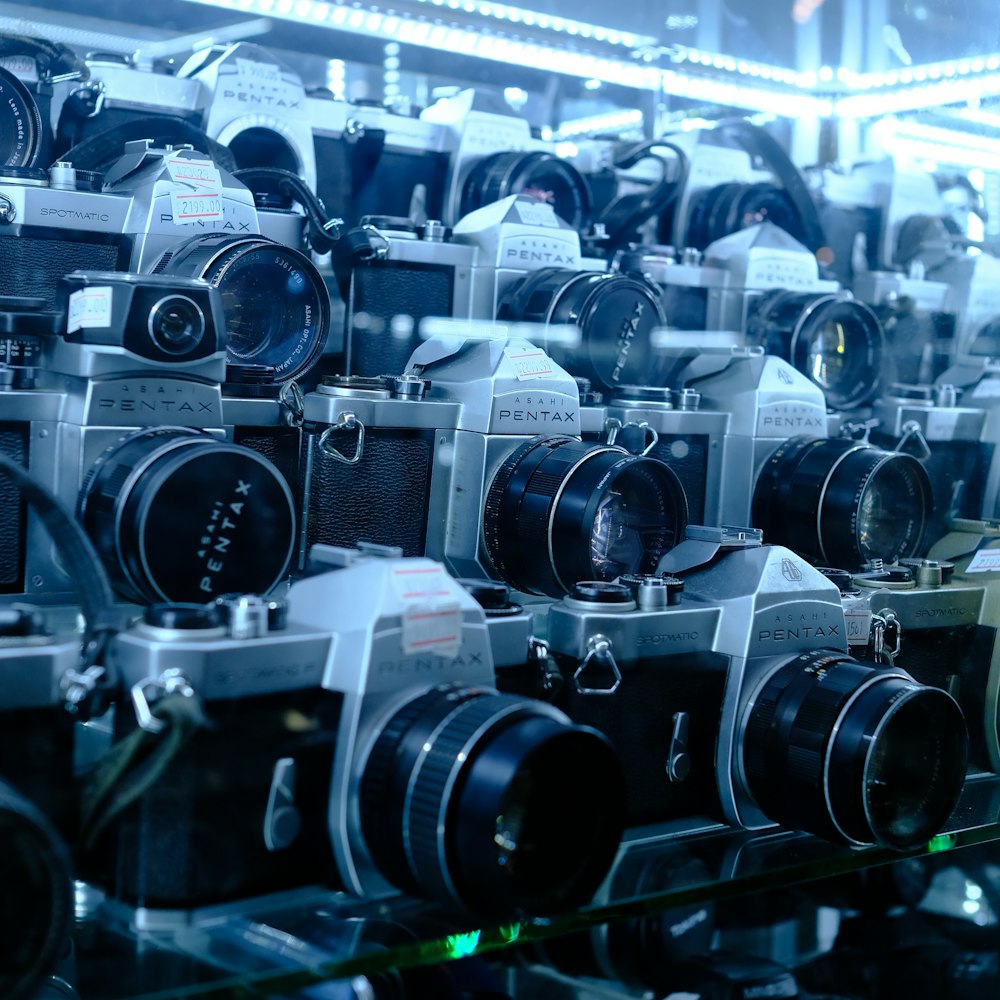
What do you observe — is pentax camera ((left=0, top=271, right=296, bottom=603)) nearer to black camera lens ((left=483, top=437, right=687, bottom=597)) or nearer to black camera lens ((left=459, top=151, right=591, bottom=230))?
black camera lens ((left=483, top=437, right=687, bottom=597))

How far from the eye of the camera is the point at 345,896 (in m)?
0.70

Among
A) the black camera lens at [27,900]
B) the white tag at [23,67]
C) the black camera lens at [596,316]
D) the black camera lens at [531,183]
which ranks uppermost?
the white tag at [23,67]

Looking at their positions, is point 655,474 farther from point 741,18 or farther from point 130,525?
point 741,18

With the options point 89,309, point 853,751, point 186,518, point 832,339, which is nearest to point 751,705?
point 853,751

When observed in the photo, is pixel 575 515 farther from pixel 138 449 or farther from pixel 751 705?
pixel 138 449

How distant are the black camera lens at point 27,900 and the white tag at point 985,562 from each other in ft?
2.52

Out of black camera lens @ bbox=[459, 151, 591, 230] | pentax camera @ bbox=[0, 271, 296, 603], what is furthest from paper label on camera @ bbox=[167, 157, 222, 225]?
black camera lens @ bbox=[459, 151, 591, 230]

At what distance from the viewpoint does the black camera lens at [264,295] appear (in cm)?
96

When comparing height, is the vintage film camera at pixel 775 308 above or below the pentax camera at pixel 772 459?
above

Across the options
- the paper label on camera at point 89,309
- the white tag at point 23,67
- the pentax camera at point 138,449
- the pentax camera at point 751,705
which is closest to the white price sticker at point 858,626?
the pentax camera at point 751,705

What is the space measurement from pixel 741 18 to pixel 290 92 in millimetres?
538

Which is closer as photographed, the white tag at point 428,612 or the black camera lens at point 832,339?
the white tag at point 428,612

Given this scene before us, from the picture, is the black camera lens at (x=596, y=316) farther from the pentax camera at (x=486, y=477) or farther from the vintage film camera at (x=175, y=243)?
the vintage film camera at (x=175, y=243)

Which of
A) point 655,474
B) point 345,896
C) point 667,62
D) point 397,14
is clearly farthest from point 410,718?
point 667,62
